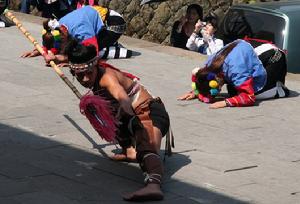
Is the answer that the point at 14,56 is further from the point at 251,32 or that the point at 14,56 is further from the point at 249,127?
the point at 249,127

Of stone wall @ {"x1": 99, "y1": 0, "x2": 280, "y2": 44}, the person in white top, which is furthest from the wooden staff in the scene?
stone wall @ {"x1": 99, "y1": 0, "x2": 280, "y2": 44}

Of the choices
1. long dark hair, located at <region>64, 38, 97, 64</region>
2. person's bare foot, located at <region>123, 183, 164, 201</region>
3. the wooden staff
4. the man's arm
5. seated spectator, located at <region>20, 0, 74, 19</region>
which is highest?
long dark hair, located at <region>64, 38, 97, 64</region>

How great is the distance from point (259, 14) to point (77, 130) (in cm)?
397

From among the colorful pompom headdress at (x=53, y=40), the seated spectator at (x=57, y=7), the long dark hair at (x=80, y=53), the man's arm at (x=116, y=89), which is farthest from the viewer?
the seated spectator at (x=57, y=7)

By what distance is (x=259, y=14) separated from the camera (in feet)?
34.8

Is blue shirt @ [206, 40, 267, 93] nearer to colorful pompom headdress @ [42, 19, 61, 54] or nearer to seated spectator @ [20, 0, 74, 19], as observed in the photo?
colorful pompom headdress @ [42, 19, 61, 54]

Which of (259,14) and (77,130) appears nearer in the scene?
(77,130)

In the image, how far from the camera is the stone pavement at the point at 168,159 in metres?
5.89

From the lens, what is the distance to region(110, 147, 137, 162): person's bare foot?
6566mm

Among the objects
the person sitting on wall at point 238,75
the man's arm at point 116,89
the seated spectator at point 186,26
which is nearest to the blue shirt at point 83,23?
the person sitting on wall at point 238,75

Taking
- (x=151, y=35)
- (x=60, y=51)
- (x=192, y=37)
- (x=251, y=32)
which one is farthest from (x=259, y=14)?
(x=151, y=35)

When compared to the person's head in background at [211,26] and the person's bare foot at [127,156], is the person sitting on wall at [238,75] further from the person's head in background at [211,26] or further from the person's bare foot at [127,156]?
the person's bare foot at [127,156]

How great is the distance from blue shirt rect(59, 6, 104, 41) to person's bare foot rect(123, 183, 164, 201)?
4479 mm

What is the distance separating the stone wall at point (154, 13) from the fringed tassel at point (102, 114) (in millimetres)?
9939
